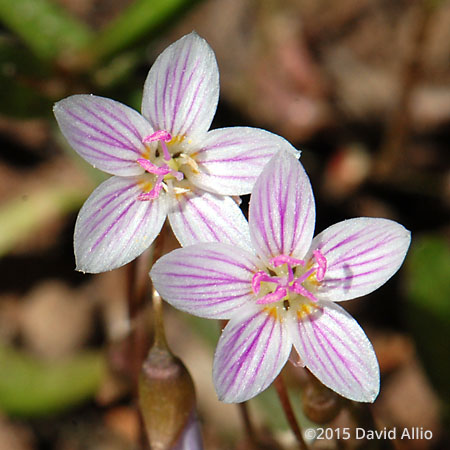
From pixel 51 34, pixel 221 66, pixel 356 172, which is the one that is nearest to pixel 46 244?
pixel 51 34

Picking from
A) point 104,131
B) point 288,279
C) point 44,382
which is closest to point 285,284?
point 288,279

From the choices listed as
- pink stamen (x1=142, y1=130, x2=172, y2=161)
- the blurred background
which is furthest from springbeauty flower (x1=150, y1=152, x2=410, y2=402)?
the blurred background

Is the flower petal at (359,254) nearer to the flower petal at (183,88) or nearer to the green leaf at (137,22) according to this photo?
the flower petal at (183,88)

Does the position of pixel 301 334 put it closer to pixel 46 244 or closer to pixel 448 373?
pixel 448 373

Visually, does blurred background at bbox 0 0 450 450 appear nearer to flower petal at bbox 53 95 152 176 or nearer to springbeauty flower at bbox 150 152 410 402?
springbeauty flower at bbox 150 152 410 402

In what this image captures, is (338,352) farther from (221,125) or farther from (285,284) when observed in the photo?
(221,125)

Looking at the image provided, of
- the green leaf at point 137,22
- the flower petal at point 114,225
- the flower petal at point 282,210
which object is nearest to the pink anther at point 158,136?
the flower petal at point 114,225
